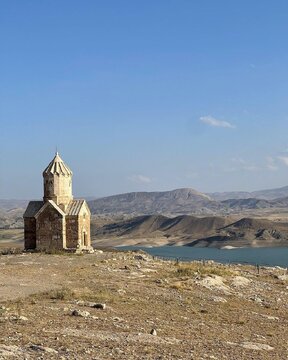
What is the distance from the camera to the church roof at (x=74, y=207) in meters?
27.2

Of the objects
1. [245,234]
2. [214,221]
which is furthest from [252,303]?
[214,221]

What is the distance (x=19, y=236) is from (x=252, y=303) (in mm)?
88879

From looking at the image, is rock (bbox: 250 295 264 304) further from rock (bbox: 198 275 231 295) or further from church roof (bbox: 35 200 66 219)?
church roof (bbox: 35 200 66 219)

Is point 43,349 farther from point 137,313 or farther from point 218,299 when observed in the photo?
point 218,299

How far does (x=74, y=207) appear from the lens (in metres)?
27.5

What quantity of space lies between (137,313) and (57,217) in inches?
606

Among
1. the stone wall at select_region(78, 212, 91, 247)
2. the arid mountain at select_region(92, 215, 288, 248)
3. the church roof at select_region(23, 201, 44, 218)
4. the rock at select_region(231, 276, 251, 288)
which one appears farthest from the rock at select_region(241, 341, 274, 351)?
the arid mountain at select_region(92, 215, 288, 248)

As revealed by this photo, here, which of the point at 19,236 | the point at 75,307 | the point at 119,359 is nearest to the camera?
the point at 119,359

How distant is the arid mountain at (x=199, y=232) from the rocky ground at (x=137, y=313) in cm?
6141

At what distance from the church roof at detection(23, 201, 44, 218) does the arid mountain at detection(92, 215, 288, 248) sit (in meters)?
54.9

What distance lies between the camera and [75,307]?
12203 millimetres

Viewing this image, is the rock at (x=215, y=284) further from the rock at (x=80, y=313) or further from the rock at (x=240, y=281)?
the rock at (x=80, y=313)

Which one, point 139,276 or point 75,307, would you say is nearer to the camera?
point 75,307

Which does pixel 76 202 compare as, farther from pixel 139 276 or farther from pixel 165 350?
pixel 165 350
